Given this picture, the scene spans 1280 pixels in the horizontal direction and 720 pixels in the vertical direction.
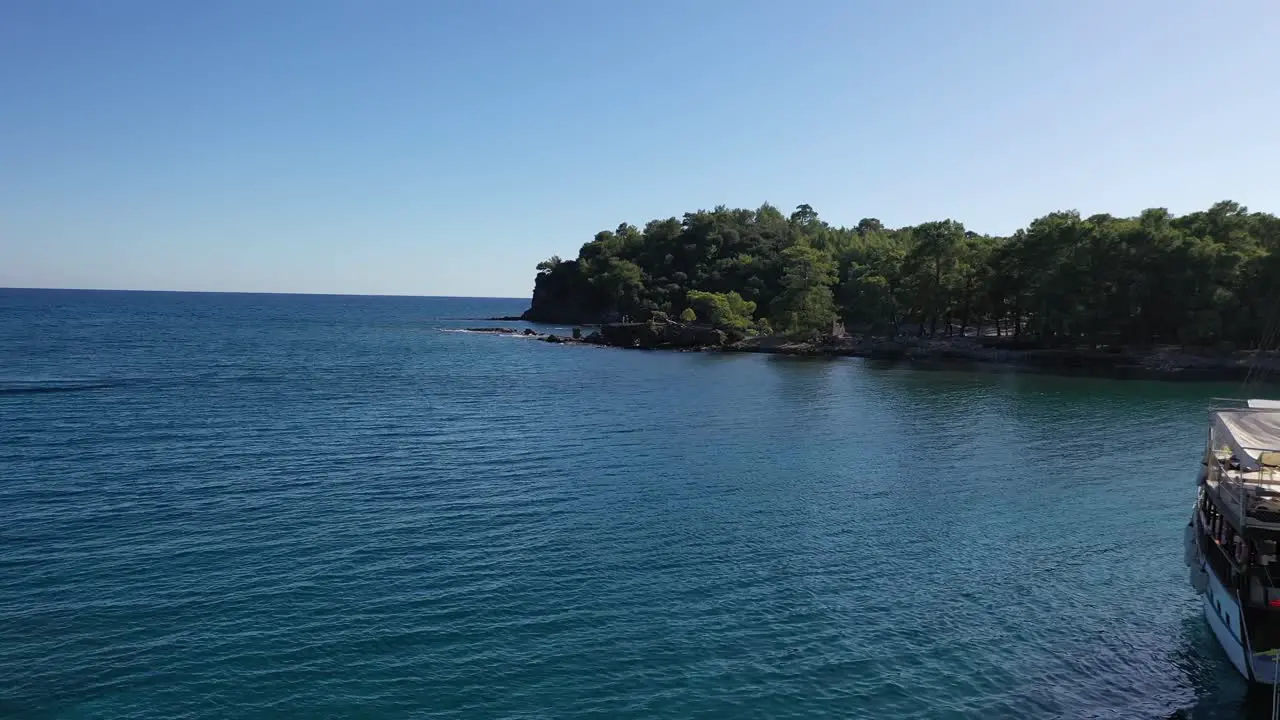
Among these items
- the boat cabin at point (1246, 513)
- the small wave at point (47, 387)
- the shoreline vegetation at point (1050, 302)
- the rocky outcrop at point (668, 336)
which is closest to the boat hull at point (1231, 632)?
the boat cabin at point (1246, 513)

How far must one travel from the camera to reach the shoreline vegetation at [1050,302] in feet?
316

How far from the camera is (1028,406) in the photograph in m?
73.9

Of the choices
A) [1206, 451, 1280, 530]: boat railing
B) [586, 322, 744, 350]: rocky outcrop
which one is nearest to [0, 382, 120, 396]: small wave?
[586, 322, 744, 350]: rocky outcrop

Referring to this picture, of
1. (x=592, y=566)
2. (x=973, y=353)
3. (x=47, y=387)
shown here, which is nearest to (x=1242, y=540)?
(x=592, y=566)

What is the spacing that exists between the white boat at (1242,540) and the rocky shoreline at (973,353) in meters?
65.1

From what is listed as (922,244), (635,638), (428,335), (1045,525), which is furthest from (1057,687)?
(428,335)

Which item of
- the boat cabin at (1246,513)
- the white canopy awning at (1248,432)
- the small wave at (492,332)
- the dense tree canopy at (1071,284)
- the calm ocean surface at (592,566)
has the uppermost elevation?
the dense tree canopy at (1071,284)

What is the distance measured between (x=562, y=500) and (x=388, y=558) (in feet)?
34.7

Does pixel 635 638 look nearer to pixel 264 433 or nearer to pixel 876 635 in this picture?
pixel 876 635

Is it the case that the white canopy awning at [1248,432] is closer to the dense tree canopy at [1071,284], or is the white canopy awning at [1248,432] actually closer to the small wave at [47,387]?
the dense tree canopy at [1071,284]

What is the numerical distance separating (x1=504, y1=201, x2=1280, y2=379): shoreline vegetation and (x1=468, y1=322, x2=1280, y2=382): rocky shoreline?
0.24 metres

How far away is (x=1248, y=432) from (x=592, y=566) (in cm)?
2243

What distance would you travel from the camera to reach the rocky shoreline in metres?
95.9

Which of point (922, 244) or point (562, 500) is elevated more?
point (922, 244)
